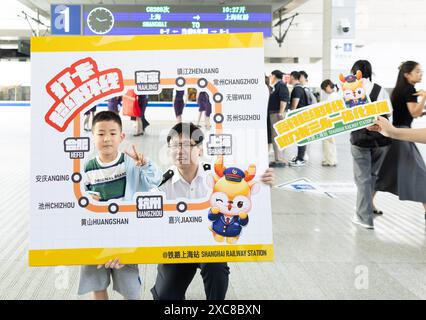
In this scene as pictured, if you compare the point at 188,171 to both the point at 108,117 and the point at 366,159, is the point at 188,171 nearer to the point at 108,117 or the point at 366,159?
the point at 108,117

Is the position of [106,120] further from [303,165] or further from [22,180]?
[303,165]

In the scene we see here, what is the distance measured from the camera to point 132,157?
191 cm

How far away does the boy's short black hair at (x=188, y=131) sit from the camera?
195 cm

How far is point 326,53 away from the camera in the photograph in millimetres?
10336

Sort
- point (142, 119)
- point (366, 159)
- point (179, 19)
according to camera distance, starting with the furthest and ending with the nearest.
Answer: point (179, 19), point (366, 159), point (142, 119)

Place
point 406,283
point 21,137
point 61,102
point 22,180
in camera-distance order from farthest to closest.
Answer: point 21,137 < point 22,180 < point 406,283 < point 61,102

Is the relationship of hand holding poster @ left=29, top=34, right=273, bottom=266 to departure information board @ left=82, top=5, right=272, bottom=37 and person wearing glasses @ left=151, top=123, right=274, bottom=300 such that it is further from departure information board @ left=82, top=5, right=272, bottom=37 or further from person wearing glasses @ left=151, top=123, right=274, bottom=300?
departure information board @ left=82, top=5, right=272, bottom=37

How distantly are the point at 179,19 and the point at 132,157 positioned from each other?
310 inches

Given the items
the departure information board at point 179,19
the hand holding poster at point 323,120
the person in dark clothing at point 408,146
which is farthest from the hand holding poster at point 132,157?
the departure information board at point 179,19

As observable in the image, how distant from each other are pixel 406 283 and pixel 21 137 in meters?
11.3

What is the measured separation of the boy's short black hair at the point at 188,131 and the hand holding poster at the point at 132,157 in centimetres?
4

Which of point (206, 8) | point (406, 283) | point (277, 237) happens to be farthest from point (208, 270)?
point (206, 8)

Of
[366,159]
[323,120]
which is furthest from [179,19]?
[323,120]

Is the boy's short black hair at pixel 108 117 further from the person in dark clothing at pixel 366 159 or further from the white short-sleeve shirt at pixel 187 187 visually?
the person in dark clothing at pixel 366 159
